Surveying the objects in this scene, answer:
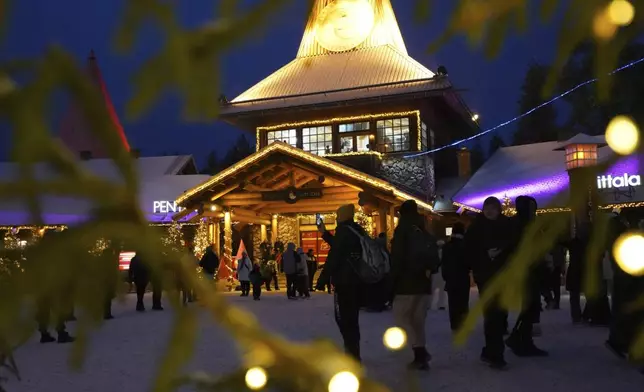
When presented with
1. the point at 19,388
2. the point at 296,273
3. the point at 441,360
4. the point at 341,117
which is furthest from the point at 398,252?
the point at 341,117

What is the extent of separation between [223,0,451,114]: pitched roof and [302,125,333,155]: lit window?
107cm

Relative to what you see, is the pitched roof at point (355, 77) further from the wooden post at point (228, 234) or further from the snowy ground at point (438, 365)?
the snowy ground at point (438, 365)

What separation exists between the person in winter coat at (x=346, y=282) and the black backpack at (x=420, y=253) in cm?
50

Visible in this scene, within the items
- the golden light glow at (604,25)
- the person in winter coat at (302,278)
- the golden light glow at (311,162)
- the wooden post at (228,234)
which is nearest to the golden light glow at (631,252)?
the golden light glow at (604,25)

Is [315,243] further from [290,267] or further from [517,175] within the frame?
[517,175]

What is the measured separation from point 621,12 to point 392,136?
19.2 metres

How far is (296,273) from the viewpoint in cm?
1484

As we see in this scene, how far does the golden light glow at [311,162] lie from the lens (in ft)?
51.2

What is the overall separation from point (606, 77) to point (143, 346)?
7422 mm

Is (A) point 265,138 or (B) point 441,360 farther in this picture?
(A) point 265,138

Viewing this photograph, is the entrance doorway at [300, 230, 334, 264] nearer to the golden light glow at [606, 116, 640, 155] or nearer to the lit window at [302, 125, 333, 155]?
the lit window at [302, 125, 333, 155]

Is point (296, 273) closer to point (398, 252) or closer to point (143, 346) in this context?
point (143, 346)

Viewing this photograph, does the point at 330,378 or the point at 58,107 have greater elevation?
the point at 58,107

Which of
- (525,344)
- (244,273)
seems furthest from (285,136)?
(525,344)
